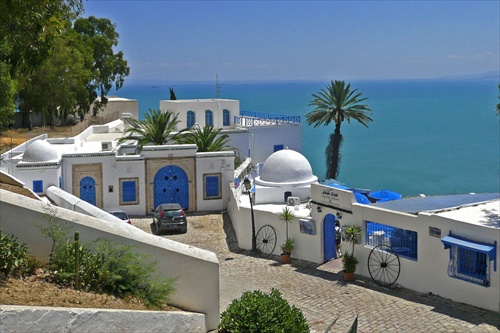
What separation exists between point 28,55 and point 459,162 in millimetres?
94997

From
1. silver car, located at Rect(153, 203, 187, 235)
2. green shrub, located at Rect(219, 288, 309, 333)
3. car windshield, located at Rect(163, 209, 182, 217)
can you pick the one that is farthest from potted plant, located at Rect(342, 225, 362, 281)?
car windshield, located at Rect(163, 209, 182, 217)

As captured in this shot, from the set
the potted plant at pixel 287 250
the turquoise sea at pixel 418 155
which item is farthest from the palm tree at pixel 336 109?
the potted plant at pixel 287 250

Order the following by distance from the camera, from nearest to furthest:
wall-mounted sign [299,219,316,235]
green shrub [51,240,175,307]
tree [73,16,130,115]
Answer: green shrub [51,240,175,307]
wall-mounted sign [299,219,316,235]
tree [73,16,130,115]

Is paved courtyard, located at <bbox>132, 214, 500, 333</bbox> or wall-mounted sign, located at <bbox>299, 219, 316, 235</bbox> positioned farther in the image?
wall-mounted sign, located at <bbox>299, 219, 316, 235</bbox>

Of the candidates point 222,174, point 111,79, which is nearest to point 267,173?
point 222,174

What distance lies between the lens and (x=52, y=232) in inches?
508

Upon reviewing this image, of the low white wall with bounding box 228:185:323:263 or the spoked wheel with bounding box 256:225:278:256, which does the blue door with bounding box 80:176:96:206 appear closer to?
the low white wall with bounding box 228:185:323:263

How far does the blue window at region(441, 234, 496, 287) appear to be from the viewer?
57.6ft

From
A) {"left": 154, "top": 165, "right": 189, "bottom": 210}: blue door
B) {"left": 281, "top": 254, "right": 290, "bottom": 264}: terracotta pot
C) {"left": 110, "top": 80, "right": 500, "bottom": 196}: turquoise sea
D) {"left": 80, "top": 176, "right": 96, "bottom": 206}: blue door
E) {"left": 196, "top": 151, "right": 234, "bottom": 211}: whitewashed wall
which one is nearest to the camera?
{"left": 281, "top": 254, "right": 290, "bottom": 264}: terracotta pot

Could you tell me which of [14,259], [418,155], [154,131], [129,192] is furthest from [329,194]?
[418,155]

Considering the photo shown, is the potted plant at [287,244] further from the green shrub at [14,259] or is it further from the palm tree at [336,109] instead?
the palm tree at [336,109]

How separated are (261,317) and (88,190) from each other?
69.1 feet

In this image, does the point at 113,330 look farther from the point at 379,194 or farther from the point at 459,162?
the point at 459,162

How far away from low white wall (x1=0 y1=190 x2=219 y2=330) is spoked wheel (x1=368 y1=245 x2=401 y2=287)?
7979 millimetres
